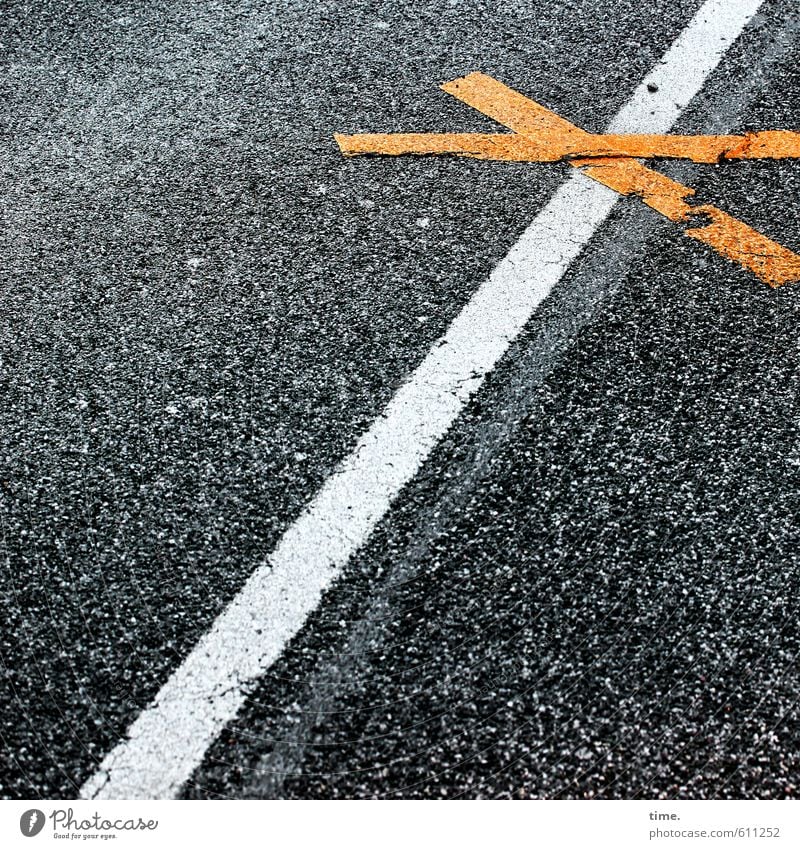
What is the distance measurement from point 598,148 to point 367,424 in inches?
62.4

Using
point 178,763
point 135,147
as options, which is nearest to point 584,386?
point 178,763

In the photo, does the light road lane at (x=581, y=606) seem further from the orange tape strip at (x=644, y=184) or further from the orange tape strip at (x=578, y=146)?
the orange tape strip at (x=578, y=146)

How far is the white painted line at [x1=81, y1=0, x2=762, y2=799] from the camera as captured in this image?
6.14 feet

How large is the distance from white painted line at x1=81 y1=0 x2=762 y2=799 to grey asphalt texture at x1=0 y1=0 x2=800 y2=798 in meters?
0.04

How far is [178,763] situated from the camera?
1853 millimetres

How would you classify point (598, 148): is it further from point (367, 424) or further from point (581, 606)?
point (581, 606)

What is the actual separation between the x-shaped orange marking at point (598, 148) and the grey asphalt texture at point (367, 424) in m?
0.08

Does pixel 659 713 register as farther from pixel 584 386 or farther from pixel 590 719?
pixel 584 386

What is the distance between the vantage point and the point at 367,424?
8.07 feet

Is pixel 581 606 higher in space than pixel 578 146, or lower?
lower

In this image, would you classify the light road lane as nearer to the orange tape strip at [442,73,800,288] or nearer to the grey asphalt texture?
the grey asphalt texture

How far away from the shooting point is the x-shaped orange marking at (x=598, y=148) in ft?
10.5

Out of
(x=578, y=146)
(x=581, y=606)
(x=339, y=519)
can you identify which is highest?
(x=578, y=146)

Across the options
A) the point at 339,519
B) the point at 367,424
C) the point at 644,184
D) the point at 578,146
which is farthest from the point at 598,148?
the point at 339,519
